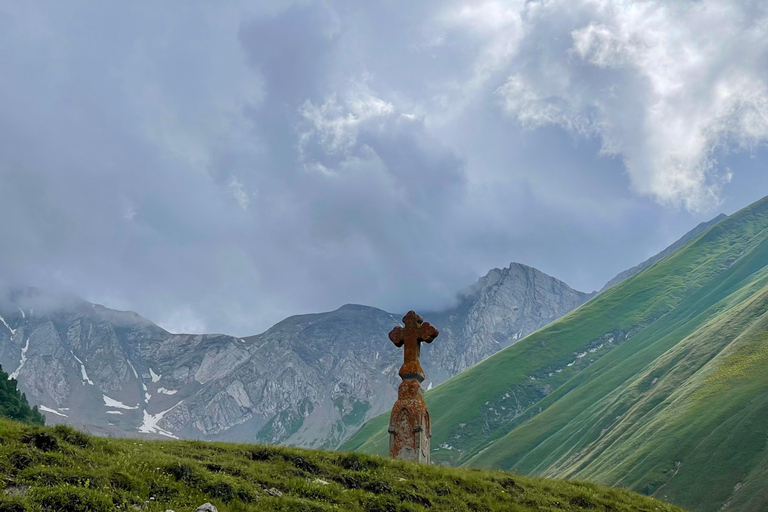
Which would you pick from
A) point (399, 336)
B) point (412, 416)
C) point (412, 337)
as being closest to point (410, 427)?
point (412, 416)

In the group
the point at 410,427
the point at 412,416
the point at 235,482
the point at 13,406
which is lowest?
the point at 235,482

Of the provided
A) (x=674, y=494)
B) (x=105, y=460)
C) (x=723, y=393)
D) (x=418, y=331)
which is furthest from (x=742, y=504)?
(x=105, y=460)

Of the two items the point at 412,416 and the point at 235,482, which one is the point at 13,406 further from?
the point at 235,482

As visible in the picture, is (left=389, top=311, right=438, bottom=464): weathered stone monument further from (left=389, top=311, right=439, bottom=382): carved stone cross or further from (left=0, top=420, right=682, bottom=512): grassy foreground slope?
(left=0, top=420, right=682, bottom=512): grassy foreground slope

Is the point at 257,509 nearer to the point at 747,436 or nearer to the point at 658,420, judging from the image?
the point at 747,436

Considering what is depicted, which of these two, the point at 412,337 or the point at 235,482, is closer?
the point at 235,482

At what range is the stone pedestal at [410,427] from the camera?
88.1ft

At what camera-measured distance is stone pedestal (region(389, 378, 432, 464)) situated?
26.8 meters

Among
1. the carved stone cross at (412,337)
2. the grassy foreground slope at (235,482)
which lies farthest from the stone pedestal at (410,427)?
the grassy foreground slope at (235,482)

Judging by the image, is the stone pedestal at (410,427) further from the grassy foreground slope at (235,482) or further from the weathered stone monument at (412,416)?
the grassy foreground slope at (235,482)

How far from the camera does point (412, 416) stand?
27.2 metres

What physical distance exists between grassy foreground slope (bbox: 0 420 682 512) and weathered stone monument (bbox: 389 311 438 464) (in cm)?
351

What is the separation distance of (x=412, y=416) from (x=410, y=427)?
18.7 inches

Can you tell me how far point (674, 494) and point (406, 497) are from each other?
4057 inches
